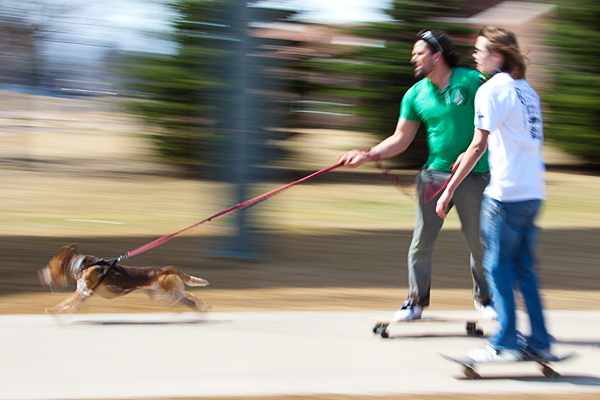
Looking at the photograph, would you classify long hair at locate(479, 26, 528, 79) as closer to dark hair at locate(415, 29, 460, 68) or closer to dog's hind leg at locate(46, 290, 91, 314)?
dark hair at locate(415, 29, 460, 68)

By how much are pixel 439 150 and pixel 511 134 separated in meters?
→ 0.80

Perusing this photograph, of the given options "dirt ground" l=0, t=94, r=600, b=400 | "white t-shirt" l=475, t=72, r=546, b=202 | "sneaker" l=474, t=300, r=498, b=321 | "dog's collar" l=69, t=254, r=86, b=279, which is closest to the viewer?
"white t-shirt" l=475, t=72, r=546, b=202

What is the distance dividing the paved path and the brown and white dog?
0.69 feet

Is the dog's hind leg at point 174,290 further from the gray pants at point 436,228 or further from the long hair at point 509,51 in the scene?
the long hair at point 509,51

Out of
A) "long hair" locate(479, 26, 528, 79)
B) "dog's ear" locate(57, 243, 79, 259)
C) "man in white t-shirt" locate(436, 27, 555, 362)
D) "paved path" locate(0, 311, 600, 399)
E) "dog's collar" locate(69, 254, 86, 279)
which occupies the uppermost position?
"long hair" locate(479, 26, 528, 79)

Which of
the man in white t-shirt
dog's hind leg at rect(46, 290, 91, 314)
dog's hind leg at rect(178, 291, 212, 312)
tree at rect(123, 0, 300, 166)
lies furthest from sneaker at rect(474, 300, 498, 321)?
tree at rect(123, 0, 300, 166)

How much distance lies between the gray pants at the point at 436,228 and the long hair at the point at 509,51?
0.82 meters

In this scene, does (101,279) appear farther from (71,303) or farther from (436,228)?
(436,228)

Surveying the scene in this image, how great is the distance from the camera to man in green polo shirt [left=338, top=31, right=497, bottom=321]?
4070 millimetres

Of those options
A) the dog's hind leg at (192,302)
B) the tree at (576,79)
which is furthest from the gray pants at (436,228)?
the tree at (576,79)

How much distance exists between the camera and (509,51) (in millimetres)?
3455

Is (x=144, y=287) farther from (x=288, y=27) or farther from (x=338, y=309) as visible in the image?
(x=288, y=27)

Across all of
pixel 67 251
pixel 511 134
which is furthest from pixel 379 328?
pixel 67 251

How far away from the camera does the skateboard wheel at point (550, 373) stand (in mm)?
3457
